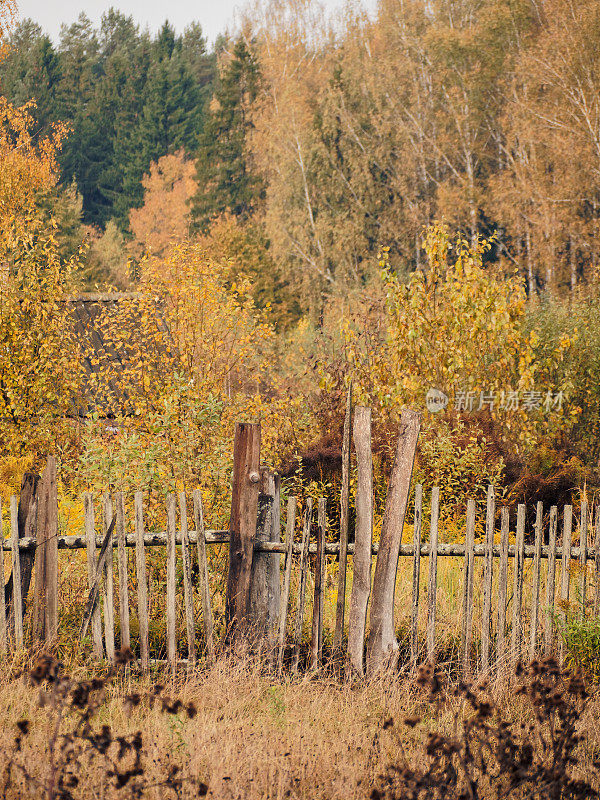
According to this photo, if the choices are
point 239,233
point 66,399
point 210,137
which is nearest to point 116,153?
point 210,137

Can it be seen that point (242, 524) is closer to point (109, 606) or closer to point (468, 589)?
point (109, 606)

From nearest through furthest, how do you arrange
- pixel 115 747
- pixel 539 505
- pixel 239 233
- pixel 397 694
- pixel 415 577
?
pixel 115 747 → pixel 397 694 → pixel 415 577 → pixel 539 505 → pixel 239 233

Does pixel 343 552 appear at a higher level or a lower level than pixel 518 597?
higher

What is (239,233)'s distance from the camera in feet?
106

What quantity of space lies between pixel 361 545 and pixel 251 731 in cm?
133

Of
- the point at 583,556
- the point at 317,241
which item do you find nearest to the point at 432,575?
the point at 583,556

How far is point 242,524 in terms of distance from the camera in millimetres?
4977

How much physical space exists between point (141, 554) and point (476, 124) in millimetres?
26026

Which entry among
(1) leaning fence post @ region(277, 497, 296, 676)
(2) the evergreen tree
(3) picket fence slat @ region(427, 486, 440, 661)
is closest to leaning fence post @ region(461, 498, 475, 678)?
(3) picket fence slat @ region(427, 486, 440, 661)

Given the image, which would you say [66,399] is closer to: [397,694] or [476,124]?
[397,694]

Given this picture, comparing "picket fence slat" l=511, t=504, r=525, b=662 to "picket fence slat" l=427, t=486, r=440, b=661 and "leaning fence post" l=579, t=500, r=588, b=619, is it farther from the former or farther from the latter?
"picket fence slat" l=427, t=486, r=440, b=661

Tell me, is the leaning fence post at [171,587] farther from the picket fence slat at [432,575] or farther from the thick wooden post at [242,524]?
the picket fence slat at [432,575]

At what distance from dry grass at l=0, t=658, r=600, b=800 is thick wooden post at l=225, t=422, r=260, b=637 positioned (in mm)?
307

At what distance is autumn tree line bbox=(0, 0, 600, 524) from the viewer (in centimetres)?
913
